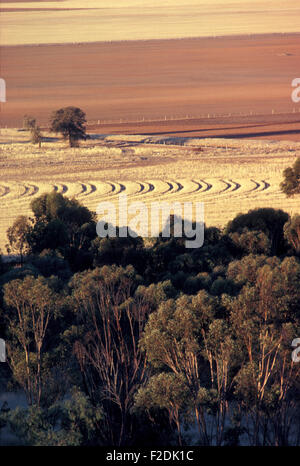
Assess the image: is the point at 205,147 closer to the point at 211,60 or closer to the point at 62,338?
the point at 62,338

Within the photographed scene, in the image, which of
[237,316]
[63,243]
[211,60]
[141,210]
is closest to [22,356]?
[237,316]

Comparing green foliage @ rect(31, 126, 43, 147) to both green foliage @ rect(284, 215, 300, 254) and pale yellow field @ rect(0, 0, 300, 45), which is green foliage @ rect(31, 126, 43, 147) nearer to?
green foliage @ rect(284, 215, 300, 254)

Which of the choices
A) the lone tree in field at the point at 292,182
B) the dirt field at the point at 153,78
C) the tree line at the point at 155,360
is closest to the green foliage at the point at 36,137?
the dirt field at the point at 153,78

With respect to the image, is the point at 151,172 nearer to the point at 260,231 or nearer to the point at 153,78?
the point at 260,231

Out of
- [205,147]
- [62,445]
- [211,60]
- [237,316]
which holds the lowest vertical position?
[62,445]

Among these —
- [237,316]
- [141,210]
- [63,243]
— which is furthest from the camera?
[141,210]

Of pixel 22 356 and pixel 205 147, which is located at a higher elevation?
pixel 205 147

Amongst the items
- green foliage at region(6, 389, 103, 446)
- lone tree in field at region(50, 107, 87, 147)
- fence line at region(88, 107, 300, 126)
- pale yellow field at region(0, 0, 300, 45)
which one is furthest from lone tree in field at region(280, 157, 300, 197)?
pale yellow field at region(0, 0, 300, 45)
